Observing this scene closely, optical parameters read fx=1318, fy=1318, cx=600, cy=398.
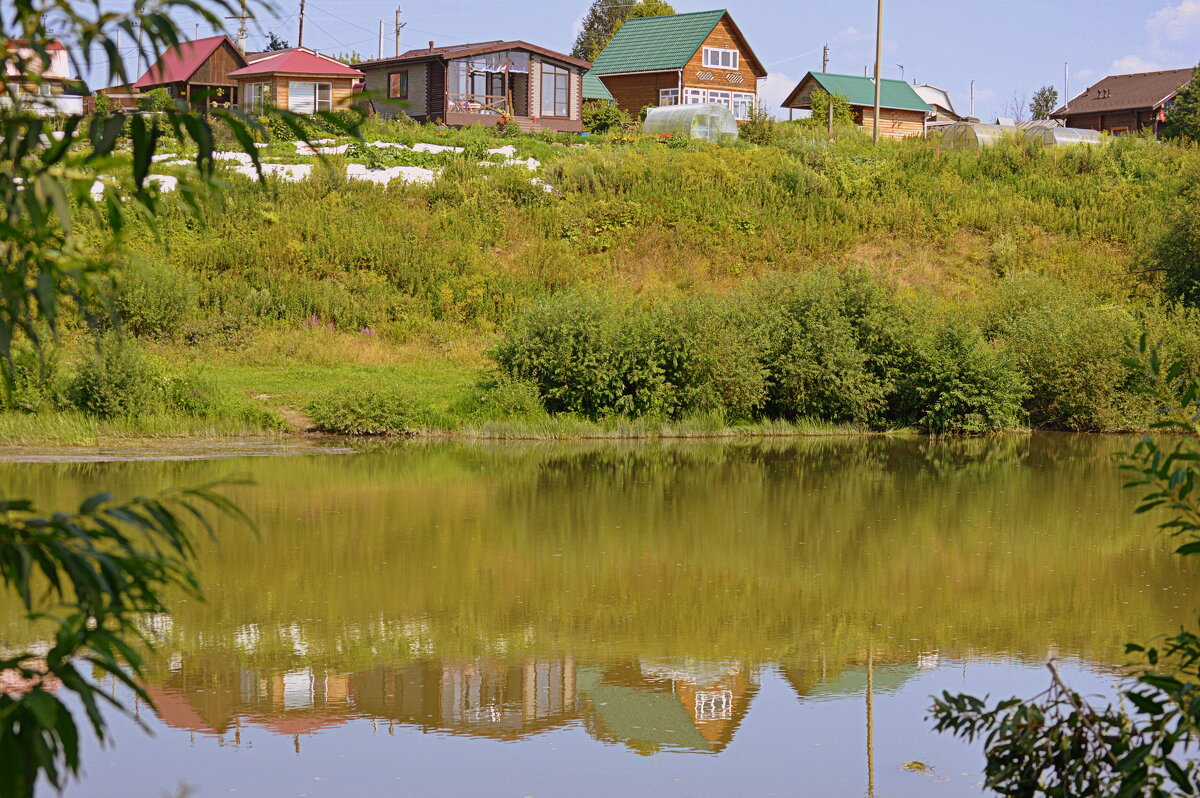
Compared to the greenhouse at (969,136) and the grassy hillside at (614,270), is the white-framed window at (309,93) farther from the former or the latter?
the greenhouse at (969,136)

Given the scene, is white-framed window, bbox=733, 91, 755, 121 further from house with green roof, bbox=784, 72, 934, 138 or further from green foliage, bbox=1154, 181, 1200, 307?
green foliage, bbox=1154, 181, 1200, 307

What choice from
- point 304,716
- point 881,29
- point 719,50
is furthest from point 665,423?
point 719,50

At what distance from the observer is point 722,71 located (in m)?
61.8

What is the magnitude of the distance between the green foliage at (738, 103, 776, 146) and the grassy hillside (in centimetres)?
47

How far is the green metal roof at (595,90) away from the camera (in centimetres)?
6297

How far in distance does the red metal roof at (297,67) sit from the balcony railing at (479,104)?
440 cm

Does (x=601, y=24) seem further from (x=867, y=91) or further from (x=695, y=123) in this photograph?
(x=695, y=123)

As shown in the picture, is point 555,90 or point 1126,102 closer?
point 555,90

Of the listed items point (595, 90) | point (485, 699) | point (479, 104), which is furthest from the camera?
point (595, 90)

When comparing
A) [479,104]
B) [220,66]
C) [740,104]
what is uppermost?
[220,66]

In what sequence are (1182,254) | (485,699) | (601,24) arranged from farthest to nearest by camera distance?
1. (601,24)
2. (1182,254)
3. (485,699)

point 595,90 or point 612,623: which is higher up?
point 595,90

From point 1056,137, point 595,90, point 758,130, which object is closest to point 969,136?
point 1056,137

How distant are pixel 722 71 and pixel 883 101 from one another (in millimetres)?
10659
